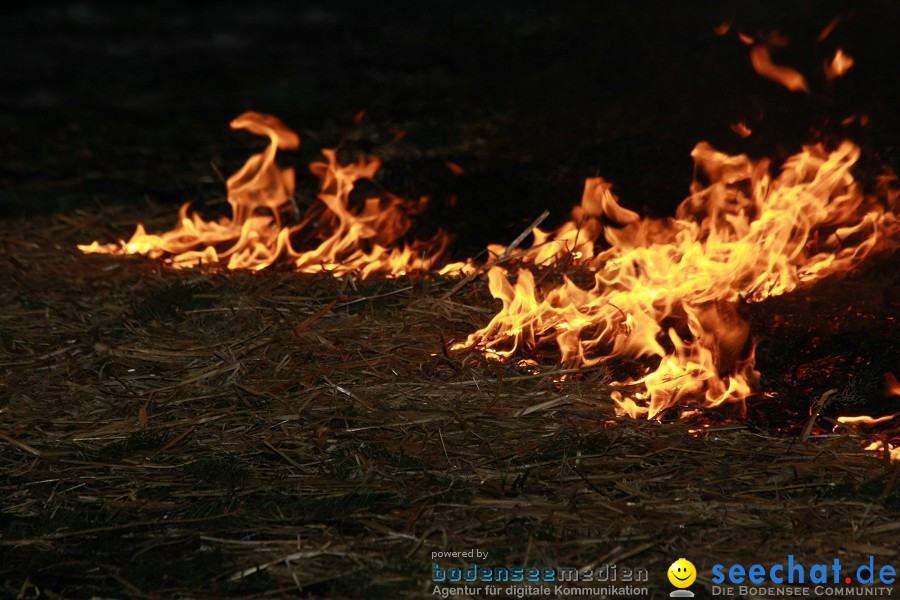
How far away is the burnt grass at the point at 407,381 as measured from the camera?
302cm

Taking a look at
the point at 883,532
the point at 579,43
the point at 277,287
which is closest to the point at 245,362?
the point at 277,287

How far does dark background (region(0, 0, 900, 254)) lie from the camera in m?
6.33

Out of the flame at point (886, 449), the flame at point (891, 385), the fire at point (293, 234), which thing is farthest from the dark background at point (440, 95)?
the flame at point (886, 449)

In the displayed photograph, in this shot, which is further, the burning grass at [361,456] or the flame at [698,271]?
the flame at [698,271]

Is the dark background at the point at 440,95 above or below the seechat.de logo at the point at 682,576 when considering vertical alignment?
above

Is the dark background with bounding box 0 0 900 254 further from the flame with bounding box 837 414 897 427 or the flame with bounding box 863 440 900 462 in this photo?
the flame with bounding box 863 440 900 462

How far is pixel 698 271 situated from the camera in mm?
4586

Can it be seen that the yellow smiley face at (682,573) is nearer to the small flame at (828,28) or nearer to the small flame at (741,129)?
the small flame at (741,129)

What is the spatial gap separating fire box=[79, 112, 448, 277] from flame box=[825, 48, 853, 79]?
2514 mm

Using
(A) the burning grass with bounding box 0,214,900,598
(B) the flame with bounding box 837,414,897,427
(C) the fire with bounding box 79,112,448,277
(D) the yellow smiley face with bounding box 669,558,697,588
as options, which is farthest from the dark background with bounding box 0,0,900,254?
(D) the yellow smiley face with bounding box 669,558,697,588

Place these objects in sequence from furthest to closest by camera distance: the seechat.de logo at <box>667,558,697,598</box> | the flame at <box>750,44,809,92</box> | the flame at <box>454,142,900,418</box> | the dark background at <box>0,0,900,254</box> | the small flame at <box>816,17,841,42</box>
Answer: the small flame at <box>816,17,841,42</box>
the flame at <box>750,44,809,92</box>
the dark background at <box>0,0,900,254</box>
the flame at <box>454,142,900,418</box>
the seechat.de logo at <box>667,558,697,598</box>

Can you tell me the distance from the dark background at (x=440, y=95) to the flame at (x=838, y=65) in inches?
3.2

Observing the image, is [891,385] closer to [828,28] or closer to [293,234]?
[293,234]

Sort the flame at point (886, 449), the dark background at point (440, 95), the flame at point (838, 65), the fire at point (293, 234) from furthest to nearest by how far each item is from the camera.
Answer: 1. the dark background at point (440, 95)
2. the flame at point (838, 65)
3. the fire at point (293, 234)
4. the flame at point (886, 449)
